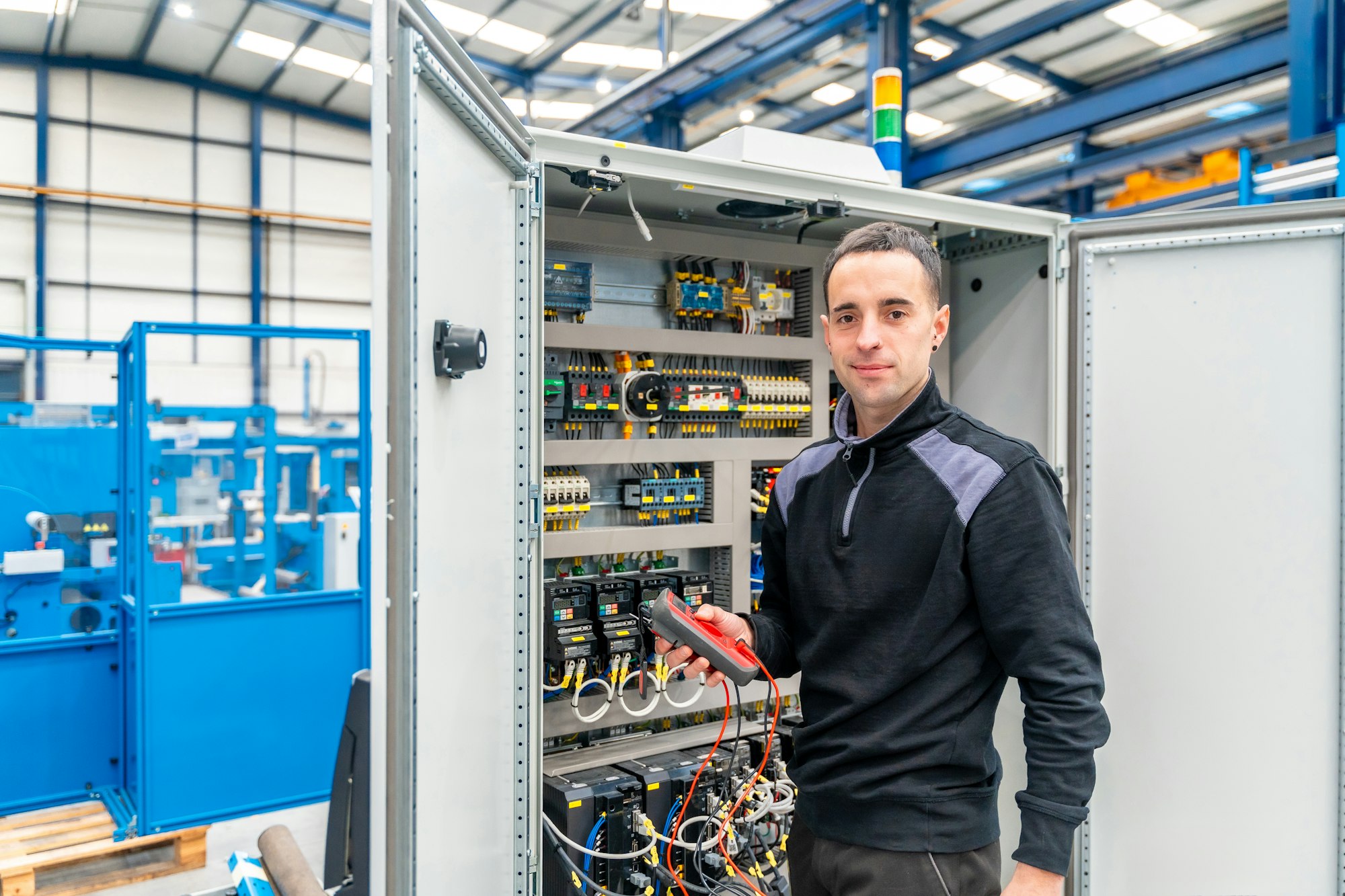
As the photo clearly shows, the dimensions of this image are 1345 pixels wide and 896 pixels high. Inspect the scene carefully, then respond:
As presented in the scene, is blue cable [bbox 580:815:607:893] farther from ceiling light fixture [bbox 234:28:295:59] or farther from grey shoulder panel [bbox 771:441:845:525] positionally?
ceiling light fixture [bbox 234:28:295:59]

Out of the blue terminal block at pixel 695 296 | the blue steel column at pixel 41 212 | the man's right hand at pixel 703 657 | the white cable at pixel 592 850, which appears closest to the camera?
the man's right hand at pixel 703 657

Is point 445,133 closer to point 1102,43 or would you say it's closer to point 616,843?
point 616,843

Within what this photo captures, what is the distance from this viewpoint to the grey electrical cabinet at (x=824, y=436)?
3.67ft

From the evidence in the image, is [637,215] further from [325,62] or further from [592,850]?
[325,62]

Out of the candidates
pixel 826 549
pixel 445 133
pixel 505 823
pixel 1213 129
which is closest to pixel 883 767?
pixel 826 549

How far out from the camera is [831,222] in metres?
2.76

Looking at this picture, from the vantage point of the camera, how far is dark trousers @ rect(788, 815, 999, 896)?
1335 mm

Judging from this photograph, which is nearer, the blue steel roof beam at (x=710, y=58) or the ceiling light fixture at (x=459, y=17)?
the blue steel roof beam at (x=710, y=58)

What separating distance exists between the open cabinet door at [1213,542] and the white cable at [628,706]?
4.06ft

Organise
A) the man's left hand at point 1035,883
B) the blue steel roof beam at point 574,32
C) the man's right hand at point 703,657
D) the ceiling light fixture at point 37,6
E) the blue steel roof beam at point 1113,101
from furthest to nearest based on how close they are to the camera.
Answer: the ceiling light fixture at point 37,6 → the blue steel roof beam at point 574,32 → the blue steel roof beam at point 1113,101 → the man's right hand at point 703,657 → the man's left hand at point 1035,883

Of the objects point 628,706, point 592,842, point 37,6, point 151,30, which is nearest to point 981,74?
point 628,706

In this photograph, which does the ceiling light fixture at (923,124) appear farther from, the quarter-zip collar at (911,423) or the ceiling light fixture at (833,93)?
the quarter-zip collar at (911,423)

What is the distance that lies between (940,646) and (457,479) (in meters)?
0.81

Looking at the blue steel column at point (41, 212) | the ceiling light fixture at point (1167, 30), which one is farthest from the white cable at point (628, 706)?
the blue steel column at point (41, 212)
